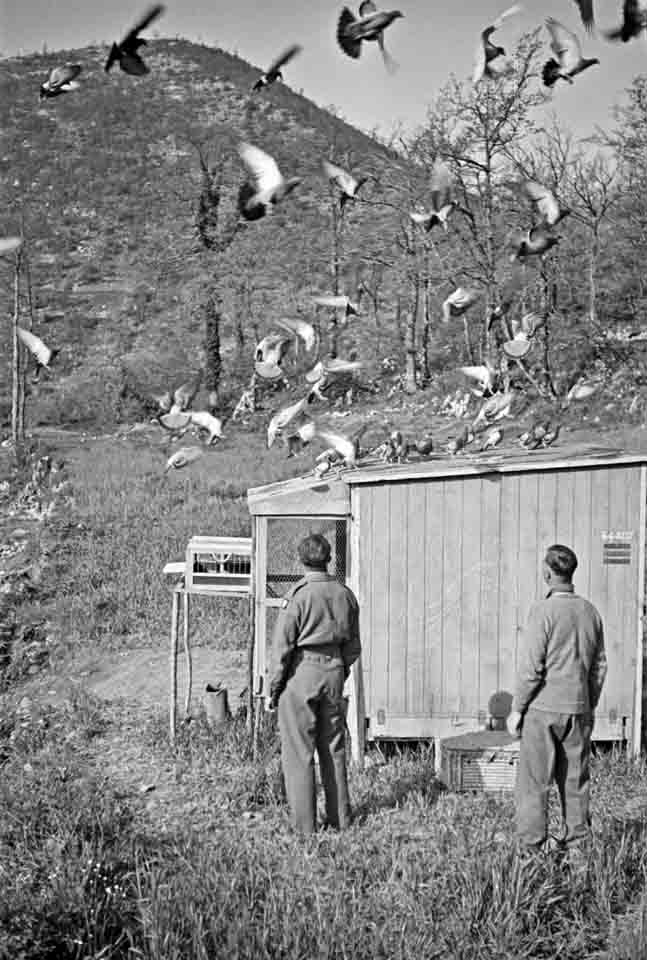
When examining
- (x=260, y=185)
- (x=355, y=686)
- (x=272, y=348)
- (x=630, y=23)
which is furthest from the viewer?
(x=272, y=348)

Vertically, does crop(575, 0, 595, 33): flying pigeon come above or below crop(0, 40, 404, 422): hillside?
below

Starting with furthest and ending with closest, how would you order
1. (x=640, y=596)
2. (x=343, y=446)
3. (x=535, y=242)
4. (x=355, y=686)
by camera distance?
(x=343, y=446)
(x=535, y=242)
(x=640, y=596)
(x=355, y=686)

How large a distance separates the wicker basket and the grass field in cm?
13

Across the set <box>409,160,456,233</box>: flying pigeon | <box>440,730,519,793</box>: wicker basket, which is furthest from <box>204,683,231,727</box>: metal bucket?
<box>409,160,456,233</box>: flying pigeon

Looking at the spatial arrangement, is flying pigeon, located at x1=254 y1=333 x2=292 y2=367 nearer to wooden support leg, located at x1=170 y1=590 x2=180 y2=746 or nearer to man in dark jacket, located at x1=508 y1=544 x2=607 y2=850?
wooden support leg, located at x1=170 y1=590 x2=180 y2=746

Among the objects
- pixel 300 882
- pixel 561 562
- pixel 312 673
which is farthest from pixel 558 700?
pixel 300 882

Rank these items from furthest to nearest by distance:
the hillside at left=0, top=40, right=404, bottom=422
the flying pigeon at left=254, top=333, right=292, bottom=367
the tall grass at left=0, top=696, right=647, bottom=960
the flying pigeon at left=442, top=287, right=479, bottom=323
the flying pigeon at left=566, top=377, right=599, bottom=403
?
the hillside at left=0, top=40, right=404, bottom=422 < the flying pigeon at left=566, top=377, right=599, bottom=403 < the flying pigeon at left=254, top=333, right=292, bottom=367 < the flying pigeon at left=442, top=287, right=479, bottom=323 < the tall grass at left=0, top=696, right=647, bottom=960

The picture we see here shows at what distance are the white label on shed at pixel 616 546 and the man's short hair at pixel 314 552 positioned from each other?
2.71 metres

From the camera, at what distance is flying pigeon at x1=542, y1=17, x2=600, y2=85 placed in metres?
7.11

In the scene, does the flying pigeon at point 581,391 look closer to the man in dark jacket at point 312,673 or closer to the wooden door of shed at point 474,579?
the wooden door of shed at point 474,579

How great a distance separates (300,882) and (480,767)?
2.22 meters

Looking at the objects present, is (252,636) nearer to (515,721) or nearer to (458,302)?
(515,721)

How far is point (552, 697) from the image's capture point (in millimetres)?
5914

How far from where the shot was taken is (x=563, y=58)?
722cm
